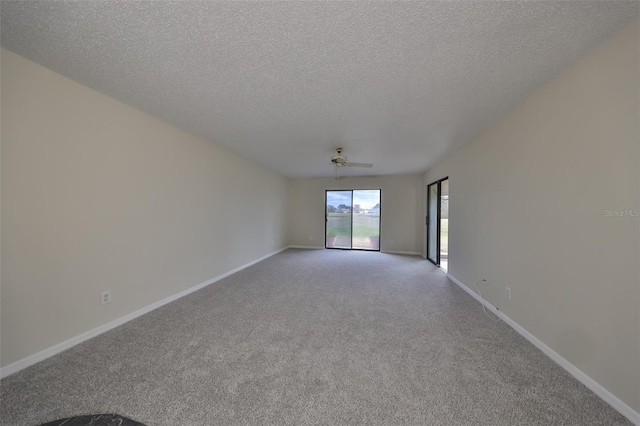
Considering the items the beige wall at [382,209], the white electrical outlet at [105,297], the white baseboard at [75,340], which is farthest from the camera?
the beige wall at [382,209]

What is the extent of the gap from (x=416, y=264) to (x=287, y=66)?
4618 mm

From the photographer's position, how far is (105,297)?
6.83 ft

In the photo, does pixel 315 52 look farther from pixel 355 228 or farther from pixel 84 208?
pixel 355 228

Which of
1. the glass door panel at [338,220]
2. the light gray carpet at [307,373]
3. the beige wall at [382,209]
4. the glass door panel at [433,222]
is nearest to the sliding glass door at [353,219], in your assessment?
the glass door panel at [338,220]

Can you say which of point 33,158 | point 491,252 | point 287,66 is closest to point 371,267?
point 491,252

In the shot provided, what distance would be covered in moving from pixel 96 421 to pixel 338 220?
5.91m

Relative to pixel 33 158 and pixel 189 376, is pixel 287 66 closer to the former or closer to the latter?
pixel 33 158

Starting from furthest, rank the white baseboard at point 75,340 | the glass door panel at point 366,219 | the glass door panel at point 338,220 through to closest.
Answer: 1. the glass door panel at point 338,220
2. the glass door panel at point 366,219
3. the white baseboard at point 75,340

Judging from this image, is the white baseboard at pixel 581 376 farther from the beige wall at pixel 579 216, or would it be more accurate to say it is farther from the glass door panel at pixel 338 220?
the glass door panel at pixel 338 220

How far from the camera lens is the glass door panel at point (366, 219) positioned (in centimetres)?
639

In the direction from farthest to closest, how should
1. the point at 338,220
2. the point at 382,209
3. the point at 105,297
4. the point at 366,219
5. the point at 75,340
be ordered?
the point at 338,220 → the point at 366,219 → the point at 382,209 → the point at 105,297 → the point at 75,340

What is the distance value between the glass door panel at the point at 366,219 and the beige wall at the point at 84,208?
14.5ft

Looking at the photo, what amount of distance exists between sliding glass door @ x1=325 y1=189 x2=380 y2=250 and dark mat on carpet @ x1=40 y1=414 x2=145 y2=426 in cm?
569

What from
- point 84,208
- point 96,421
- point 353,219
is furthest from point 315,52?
point 353,219
